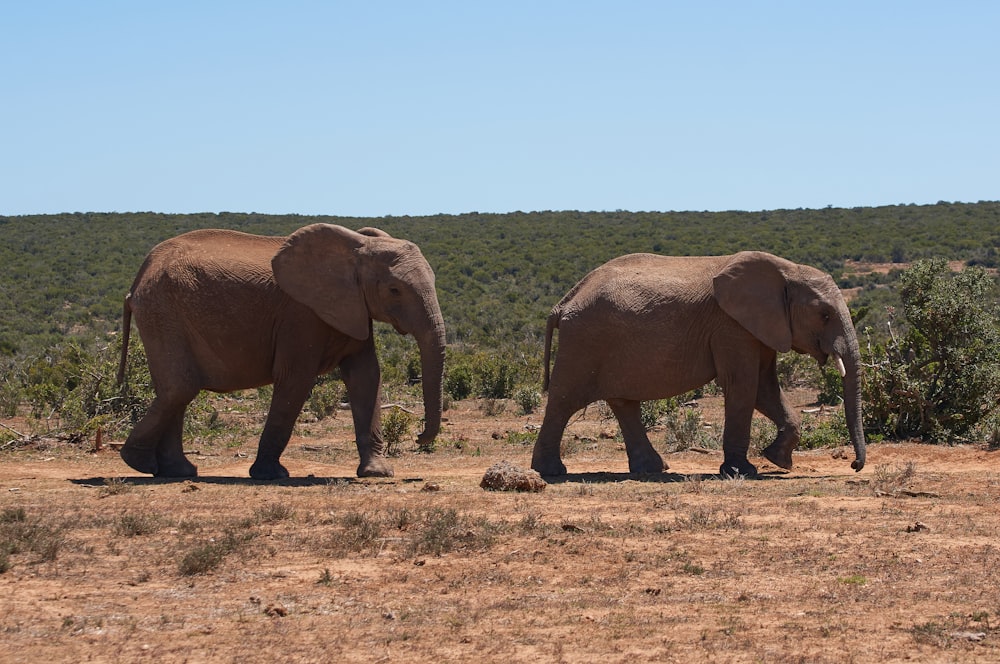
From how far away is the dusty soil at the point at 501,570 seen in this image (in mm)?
7223

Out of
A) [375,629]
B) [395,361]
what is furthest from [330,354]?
[395,361]

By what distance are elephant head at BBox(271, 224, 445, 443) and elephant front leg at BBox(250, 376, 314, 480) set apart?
0.86m

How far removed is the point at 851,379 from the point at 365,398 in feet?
17.6

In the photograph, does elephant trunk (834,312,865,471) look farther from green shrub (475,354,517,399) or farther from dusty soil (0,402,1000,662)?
green shrub (475,354,517,399)

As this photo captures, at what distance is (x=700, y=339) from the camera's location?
49.0ft

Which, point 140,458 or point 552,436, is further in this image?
point 552,436

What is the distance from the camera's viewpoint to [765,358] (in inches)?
609

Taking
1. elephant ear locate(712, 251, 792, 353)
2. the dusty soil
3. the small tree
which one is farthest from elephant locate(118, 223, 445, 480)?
the small tree

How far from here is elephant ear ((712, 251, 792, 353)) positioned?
14.6 m

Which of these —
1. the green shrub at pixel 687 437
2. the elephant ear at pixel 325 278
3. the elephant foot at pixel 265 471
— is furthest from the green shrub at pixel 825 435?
the elephant foot at pixel 265 471

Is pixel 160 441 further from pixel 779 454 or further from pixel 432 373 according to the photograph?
pixel 779 454

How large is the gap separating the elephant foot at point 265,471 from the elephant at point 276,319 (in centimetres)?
1

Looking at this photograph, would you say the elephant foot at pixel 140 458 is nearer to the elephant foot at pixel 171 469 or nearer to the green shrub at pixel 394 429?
the elephant foot at pixel 171 469

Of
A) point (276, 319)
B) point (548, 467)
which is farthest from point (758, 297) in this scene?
point (276, 319)
